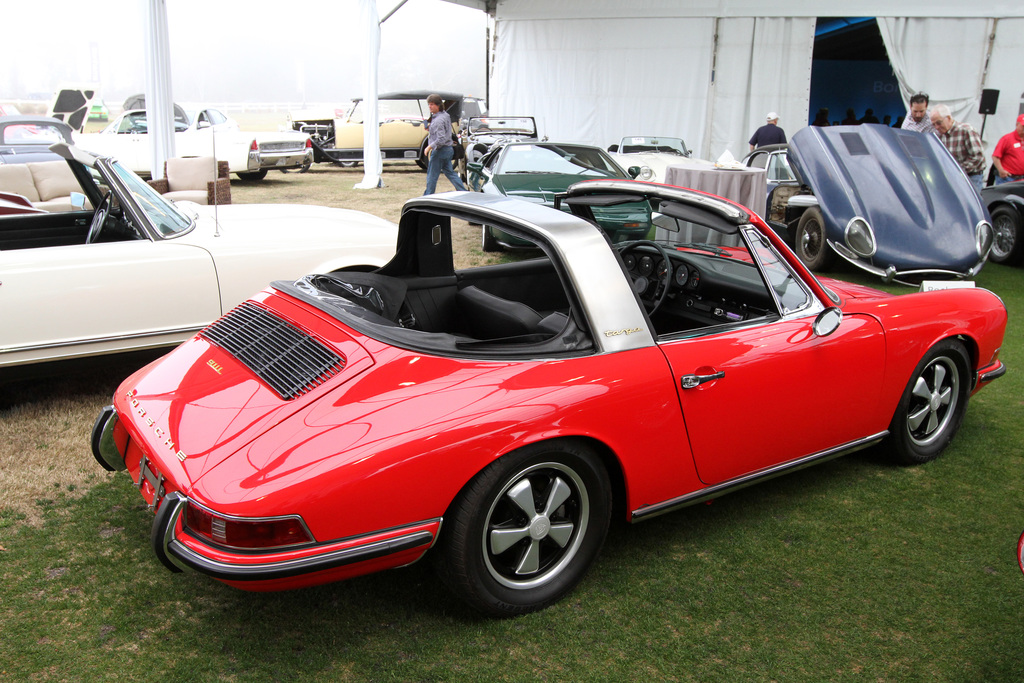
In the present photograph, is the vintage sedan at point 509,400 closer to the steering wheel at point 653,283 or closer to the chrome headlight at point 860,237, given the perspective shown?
the steering wheel at point 653,283

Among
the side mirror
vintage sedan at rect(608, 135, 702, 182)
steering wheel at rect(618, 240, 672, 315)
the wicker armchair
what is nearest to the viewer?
the side mirror

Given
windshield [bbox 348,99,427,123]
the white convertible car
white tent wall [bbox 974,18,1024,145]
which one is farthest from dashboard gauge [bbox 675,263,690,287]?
windshield [bbox 348,99,427,123]

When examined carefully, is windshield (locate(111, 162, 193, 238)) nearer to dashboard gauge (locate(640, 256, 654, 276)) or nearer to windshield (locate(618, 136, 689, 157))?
dashboard gauge (locate(640, 256, 654, 276))

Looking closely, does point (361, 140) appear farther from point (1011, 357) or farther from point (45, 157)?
point (1011, 357)

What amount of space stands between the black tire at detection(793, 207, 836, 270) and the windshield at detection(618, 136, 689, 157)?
5.55m

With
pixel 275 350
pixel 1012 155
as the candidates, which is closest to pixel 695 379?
pixel 275 350

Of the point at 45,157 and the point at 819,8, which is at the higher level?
the point at 819,8

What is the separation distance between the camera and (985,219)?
7.57 m

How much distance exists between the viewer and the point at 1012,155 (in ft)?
30.0

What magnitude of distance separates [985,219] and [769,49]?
8863mm

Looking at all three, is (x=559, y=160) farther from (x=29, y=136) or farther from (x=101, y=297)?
(x=29, y=136)

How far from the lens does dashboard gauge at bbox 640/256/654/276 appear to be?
351 cm

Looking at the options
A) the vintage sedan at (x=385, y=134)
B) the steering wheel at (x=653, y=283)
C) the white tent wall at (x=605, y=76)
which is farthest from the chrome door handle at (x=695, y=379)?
the vintage sedan at (x=385, y=134)

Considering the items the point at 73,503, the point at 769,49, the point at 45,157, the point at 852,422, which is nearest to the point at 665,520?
the point at 852,422
